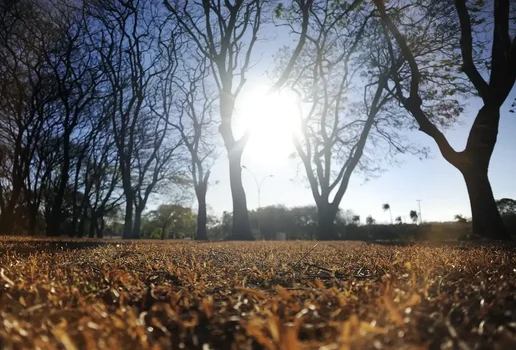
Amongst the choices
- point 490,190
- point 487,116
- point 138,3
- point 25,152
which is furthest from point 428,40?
point 25,152

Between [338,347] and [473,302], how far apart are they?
2.60 ft

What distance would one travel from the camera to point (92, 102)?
21891mm

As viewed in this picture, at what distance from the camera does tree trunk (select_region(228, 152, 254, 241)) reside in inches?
622

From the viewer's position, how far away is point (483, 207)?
9547 millimetres

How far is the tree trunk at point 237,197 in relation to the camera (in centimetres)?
1580

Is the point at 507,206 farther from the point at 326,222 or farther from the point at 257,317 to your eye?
the point at 257,317

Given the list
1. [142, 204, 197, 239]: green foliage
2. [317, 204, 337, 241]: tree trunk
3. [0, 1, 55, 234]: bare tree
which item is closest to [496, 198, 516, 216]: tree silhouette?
[317, 204, 337, 241]: tree trunk

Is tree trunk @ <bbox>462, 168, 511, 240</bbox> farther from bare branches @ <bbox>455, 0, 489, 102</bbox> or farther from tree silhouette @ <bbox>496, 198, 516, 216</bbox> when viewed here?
tree silhouette @ <bbox>496, 198, 516, 216</bbox>

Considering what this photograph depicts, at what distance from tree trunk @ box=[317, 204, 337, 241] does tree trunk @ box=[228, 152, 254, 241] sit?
15.9 ft

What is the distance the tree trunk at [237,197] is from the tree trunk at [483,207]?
8.79 metres

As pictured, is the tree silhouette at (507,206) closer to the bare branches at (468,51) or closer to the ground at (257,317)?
the bare branches at (468,51)

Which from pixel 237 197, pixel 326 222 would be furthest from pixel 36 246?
pixel 326 222

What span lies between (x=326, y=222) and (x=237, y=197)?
579 centimetres

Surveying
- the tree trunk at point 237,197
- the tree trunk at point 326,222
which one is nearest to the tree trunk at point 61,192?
the tree trunk at point 237,197
